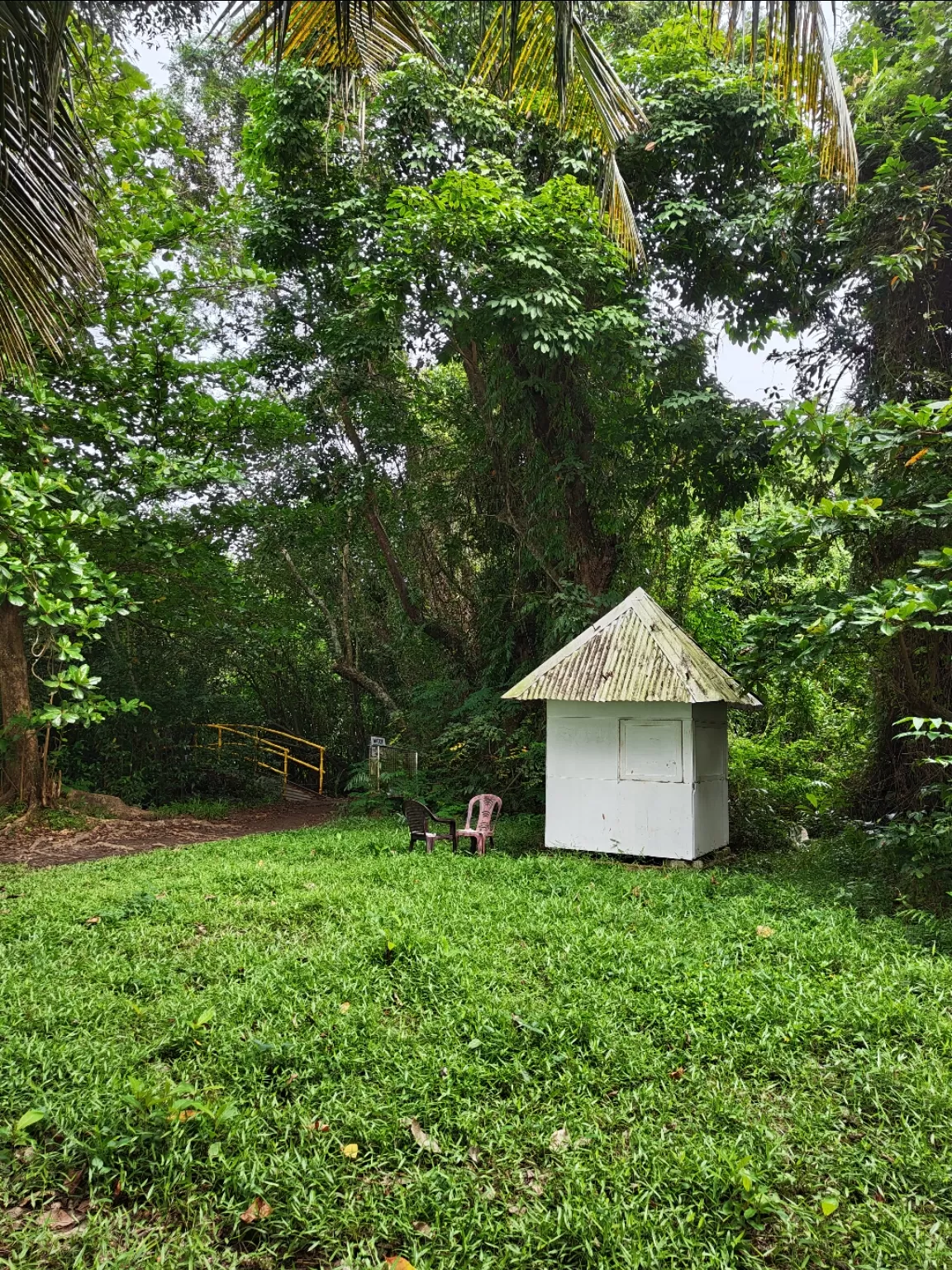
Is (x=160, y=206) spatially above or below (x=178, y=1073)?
above

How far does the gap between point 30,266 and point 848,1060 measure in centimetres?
485

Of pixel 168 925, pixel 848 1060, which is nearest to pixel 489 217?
pixel 168 925

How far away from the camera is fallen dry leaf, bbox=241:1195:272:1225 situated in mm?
2812

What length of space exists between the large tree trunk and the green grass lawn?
595 cm

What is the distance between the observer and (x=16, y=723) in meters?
10.5

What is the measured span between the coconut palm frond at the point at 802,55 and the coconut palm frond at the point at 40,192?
174 centimetres

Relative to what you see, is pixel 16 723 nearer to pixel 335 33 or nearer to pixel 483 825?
pixel 483 825

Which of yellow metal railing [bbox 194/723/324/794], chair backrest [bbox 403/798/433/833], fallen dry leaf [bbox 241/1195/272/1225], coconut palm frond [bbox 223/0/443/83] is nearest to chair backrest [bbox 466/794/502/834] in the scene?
chair backrest [bbox 403/798/433/833]

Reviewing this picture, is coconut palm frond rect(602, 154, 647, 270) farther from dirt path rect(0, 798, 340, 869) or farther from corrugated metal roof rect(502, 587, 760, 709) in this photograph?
dirt path rect(0, 798, 340, 869)

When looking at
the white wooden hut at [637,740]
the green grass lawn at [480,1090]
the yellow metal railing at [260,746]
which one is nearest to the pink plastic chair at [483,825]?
the white wooden hut at [637,740]

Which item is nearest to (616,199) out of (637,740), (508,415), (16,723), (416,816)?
(637,740)

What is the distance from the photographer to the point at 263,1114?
3.34 m

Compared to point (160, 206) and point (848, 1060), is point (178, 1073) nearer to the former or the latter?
point (848, 1060)

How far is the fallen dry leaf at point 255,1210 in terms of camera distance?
2812 mm
